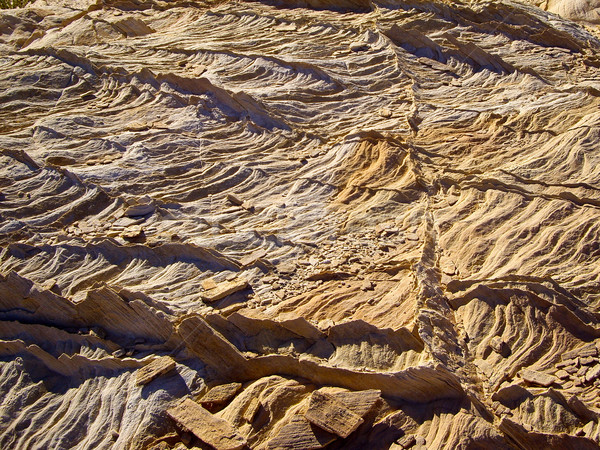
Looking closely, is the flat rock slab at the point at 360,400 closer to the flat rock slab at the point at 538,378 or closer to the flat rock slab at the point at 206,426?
the flat rock slab at the point at 206,426

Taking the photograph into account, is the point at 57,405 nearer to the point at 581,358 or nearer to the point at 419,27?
the point at 581,358

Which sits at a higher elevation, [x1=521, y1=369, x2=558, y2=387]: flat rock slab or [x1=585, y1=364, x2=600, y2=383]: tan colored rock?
[x1=585, y1=364, x2=600, y2=383]: tan colored rock

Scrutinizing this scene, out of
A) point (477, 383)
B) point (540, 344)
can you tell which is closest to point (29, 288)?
point (477, 383)

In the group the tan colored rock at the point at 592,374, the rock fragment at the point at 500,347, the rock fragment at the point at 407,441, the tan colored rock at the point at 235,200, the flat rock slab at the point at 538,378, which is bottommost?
the rock fragment at the point at 407,441

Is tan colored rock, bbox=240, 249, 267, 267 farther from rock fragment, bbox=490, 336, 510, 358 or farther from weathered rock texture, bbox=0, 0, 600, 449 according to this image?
rock fragment, bbox=490, 336, 510, 358

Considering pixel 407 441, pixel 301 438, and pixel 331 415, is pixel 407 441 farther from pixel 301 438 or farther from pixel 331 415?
pixel 301 438

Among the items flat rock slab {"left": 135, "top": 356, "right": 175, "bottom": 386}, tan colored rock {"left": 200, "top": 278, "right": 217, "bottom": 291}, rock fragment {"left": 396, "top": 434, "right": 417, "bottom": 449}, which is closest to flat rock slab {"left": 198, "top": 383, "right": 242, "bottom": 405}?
flat rock slab {"left": 135, "top": 356, "right": 175, "bottom": 386}

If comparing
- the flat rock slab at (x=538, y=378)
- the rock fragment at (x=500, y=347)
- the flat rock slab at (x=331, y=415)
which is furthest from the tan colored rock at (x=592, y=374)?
the flat rock slab at (x=331, y=415)
